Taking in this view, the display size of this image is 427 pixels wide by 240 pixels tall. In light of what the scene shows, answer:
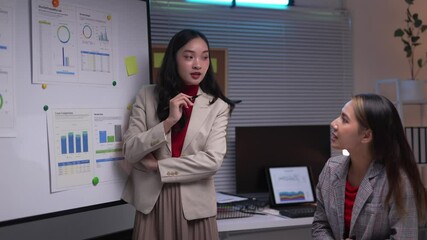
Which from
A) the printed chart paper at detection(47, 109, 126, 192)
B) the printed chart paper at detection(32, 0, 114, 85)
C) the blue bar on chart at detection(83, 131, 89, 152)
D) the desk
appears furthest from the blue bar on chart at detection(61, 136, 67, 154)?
the desk

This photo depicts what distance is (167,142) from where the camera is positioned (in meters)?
2.02

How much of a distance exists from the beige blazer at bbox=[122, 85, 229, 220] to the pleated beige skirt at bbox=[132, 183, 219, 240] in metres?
Result: 0.03

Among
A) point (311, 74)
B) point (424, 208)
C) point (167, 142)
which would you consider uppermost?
point (311, 74)

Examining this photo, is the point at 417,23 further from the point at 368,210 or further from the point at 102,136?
the point at 102,136

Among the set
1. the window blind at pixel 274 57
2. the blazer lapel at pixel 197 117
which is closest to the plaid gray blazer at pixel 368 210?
the blazer lapel at pixel 197 117

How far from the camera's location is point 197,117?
6.76ft

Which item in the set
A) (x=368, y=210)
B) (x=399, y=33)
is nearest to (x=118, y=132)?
(x=368, y=210)

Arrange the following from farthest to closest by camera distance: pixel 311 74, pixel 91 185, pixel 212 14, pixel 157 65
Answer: pixel 311 74 < pixel 212 14 < pixel 157 65 < pixel 91 185

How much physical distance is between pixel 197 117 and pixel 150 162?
272mm

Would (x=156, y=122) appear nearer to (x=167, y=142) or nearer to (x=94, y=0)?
(x=167, y=142)

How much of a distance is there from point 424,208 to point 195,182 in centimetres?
88

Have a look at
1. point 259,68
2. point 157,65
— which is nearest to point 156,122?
point 157,65

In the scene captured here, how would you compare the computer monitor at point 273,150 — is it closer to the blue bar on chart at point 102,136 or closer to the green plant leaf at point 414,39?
the green plant leaf at point 414,39

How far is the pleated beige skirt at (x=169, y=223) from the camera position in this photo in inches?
77.4
